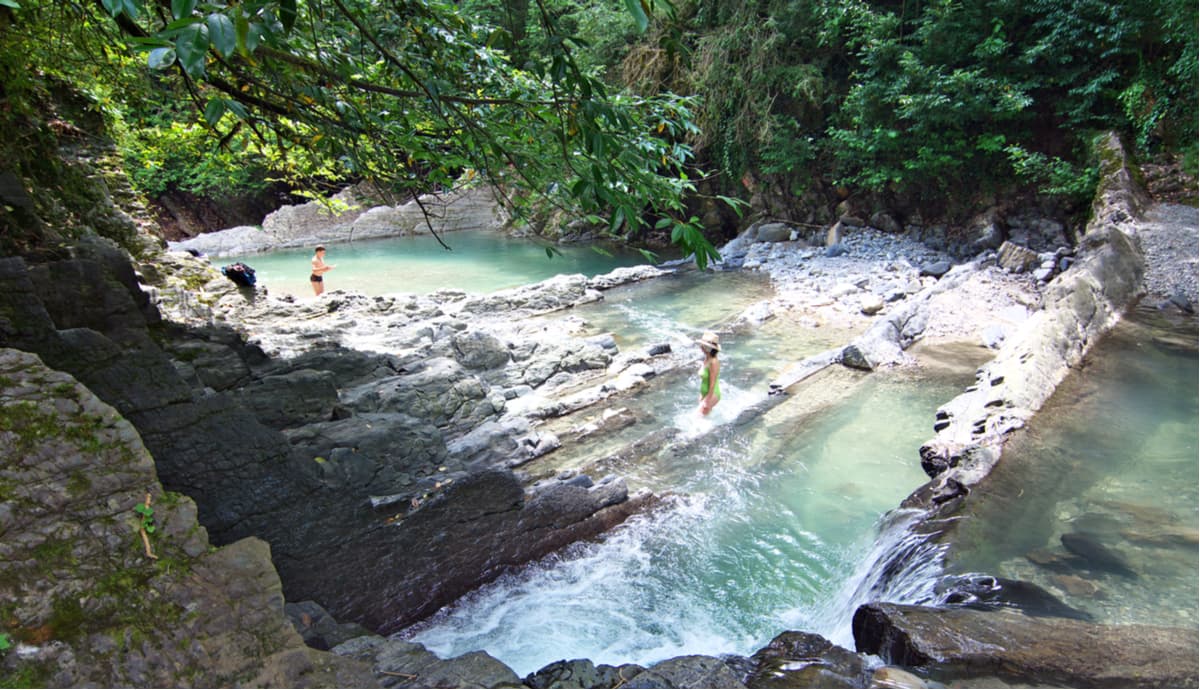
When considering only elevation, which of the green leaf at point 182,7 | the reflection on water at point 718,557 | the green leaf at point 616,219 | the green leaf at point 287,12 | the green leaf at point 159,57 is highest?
the green leaf at point 287,12

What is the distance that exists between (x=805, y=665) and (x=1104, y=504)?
3452 mm

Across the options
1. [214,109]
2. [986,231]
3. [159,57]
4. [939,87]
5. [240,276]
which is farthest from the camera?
[986,231]

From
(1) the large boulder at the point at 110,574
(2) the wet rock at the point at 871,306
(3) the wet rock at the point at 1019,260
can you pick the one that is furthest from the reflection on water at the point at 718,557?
(3) the wet rock at the point at 1019,260

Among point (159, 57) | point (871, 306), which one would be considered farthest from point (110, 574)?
point (871, 306)

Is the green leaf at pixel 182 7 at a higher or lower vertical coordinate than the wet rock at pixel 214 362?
higher

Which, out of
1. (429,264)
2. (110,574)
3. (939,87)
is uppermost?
(939,87)

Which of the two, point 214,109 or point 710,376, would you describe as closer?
point 214,109

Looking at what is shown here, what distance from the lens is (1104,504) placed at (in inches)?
193

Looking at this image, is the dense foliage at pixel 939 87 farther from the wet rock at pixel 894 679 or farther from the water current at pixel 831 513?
the wet rock at pixel 894 679

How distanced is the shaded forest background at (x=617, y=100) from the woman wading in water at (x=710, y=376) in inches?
71.7

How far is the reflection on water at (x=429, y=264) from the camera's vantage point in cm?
1792

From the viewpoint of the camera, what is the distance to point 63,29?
402cm

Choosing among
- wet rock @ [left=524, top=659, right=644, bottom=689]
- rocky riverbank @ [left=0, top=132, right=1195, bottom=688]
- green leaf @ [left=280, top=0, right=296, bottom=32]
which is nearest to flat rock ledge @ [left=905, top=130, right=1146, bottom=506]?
rocky riverbank @ [left=0, top=132, right=1195, bottom=688]

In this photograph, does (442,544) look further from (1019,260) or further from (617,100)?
(1019,260)
